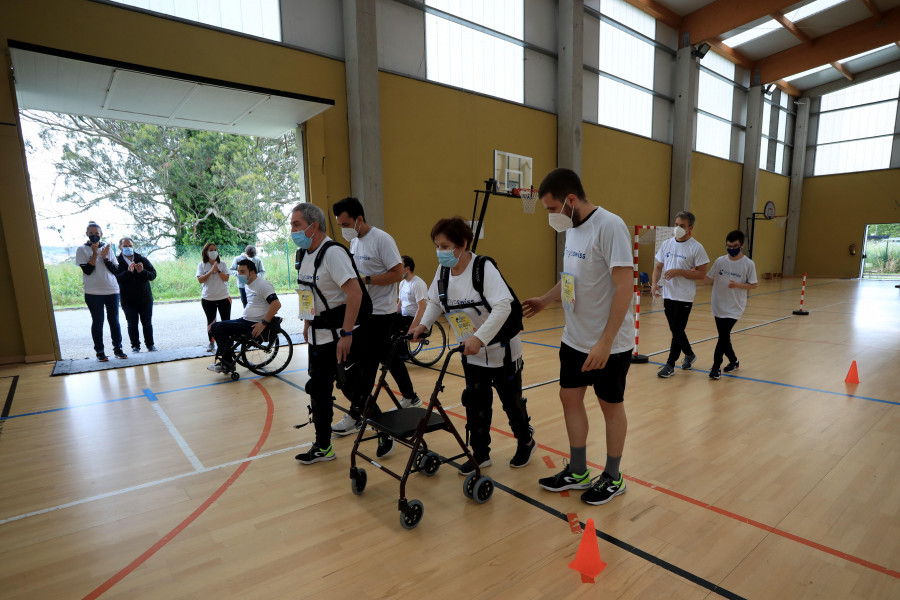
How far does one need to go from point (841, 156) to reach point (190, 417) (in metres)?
23.4

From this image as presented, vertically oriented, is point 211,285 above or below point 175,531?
above

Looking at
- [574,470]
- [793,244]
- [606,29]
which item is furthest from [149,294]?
[793,244]

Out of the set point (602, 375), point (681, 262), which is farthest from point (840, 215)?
point (602, 375)

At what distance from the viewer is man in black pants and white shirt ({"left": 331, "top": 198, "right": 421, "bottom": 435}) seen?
9.80 ft

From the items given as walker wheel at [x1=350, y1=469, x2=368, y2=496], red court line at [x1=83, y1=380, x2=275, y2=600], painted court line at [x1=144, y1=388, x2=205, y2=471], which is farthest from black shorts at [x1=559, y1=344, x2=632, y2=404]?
painted court line at [x1=144, y1=388, x2=205, y2=471]

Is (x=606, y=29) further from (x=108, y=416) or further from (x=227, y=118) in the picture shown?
(x=108, y=416)

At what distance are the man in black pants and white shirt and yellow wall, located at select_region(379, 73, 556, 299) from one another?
4.50 m

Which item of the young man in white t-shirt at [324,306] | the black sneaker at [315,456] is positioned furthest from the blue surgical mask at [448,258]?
the black sneaker at [315,456]

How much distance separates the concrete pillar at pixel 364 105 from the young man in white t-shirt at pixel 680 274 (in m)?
4.44

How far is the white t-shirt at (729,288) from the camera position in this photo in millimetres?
4316

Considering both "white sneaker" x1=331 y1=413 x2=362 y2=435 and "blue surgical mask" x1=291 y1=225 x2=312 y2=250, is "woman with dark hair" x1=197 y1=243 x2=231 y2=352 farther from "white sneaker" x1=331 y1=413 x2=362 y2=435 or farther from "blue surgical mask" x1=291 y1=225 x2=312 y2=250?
"blue surgical mask" x1=291 y1=225 x2=312 y2=250

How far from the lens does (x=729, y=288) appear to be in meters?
4.34

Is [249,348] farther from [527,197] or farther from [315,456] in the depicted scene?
[527,197]

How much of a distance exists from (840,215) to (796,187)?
1913mm
